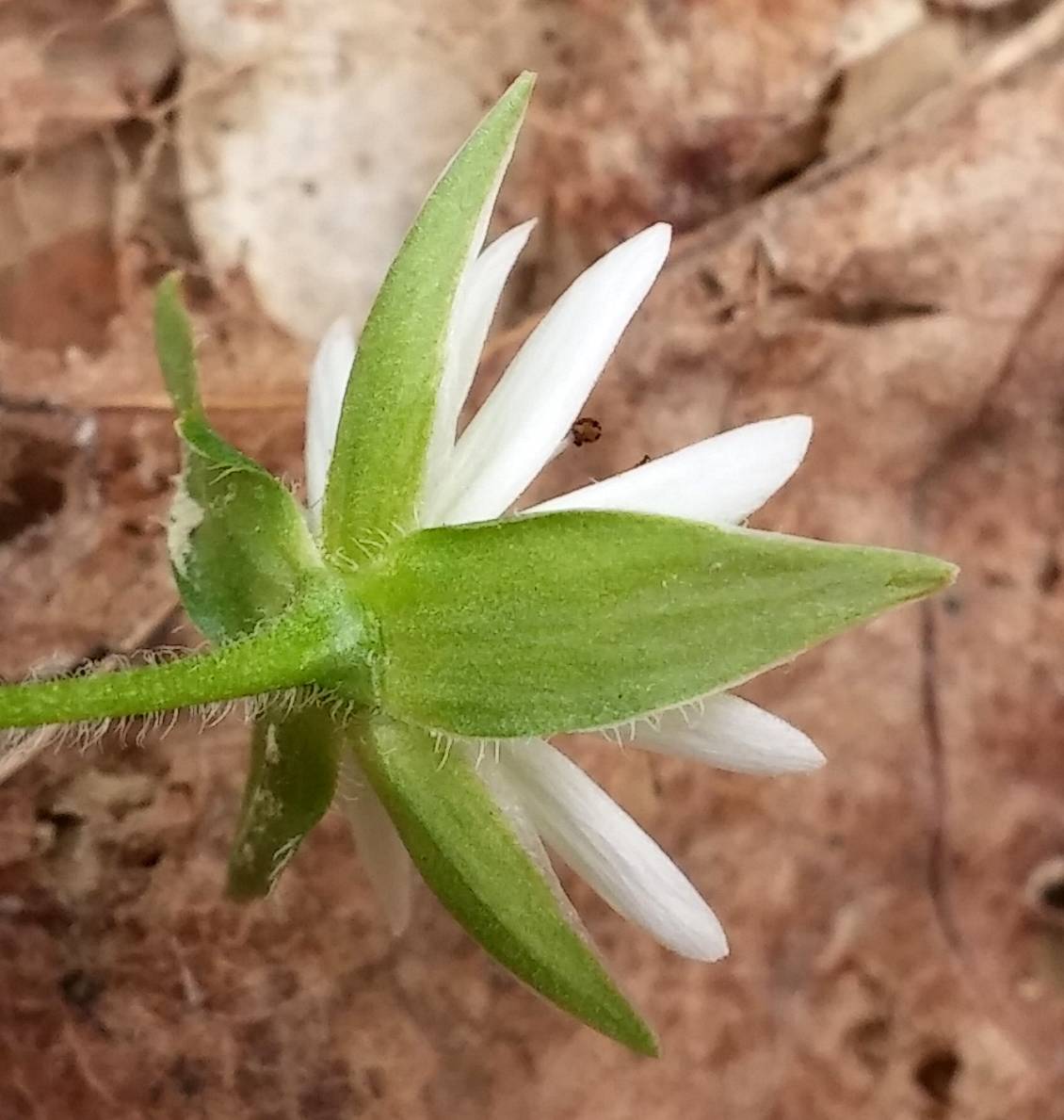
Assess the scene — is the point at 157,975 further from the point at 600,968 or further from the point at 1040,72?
the point at 1040,72

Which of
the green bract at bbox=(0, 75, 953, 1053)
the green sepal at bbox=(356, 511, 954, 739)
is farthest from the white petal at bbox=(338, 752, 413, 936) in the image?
the green sepal at bbox=(356, 511, 954, 739)

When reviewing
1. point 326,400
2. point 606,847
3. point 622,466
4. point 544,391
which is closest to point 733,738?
point 606,847

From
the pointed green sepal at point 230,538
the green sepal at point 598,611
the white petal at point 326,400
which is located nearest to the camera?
the green sepal at point 598,611

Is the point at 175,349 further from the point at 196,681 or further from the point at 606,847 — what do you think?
the point at 606,847

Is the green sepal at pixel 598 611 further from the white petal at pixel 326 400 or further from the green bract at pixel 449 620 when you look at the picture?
the white petal at pixel 326 400

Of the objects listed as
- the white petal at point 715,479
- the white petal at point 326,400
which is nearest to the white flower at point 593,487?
the white petal at point 715,479
